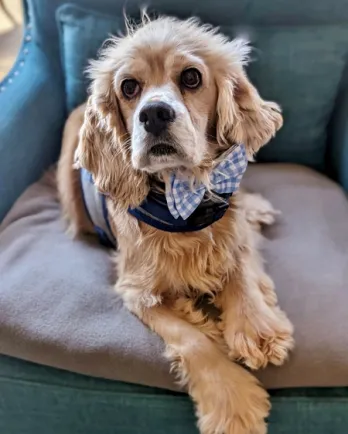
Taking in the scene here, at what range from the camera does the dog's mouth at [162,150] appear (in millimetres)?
1295

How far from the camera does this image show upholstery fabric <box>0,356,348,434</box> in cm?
139

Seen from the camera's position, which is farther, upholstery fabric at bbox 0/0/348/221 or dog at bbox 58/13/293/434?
upholstery fabric at bbox 0/0/348/221

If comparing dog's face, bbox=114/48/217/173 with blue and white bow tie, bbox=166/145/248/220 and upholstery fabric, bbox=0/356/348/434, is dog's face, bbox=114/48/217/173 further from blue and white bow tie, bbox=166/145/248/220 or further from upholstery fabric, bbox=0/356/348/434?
upholstery fabric, bbox=0/356/348/434

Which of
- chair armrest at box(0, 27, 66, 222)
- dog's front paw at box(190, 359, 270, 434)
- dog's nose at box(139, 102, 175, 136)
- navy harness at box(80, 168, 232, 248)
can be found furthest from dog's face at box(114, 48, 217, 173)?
chair armrest at box(0, 27, 66, 222)

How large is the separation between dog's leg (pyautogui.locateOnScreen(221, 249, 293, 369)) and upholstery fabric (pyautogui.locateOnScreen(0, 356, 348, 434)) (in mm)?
98

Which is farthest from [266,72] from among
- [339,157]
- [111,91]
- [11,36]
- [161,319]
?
[11,36]

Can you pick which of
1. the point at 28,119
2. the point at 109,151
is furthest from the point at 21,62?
the point at 109,151

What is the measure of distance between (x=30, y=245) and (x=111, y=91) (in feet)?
1.65

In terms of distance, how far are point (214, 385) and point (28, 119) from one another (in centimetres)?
101

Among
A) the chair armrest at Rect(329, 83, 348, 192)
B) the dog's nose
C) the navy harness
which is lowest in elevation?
the chair armrest at Rect(329, 83, 348, 192)

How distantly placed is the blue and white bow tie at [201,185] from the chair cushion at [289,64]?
0.50 metres

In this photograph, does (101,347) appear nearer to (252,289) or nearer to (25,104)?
(252,289)

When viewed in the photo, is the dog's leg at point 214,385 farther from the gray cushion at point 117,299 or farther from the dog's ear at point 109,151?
the dog's ear at point 109,151

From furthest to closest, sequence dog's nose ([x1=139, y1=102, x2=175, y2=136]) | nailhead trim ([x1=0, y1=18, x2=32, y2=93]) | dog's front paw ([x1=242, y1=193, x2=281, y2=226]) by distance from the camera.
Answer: nailhead trim ([x1=0, y1=18, x2=32, y2=93])
dog's front paw ([x1=242, y1=193, x2=281, y2=226])
dog's nose ([x1=139, y1=102, x2=175, y2=136])
